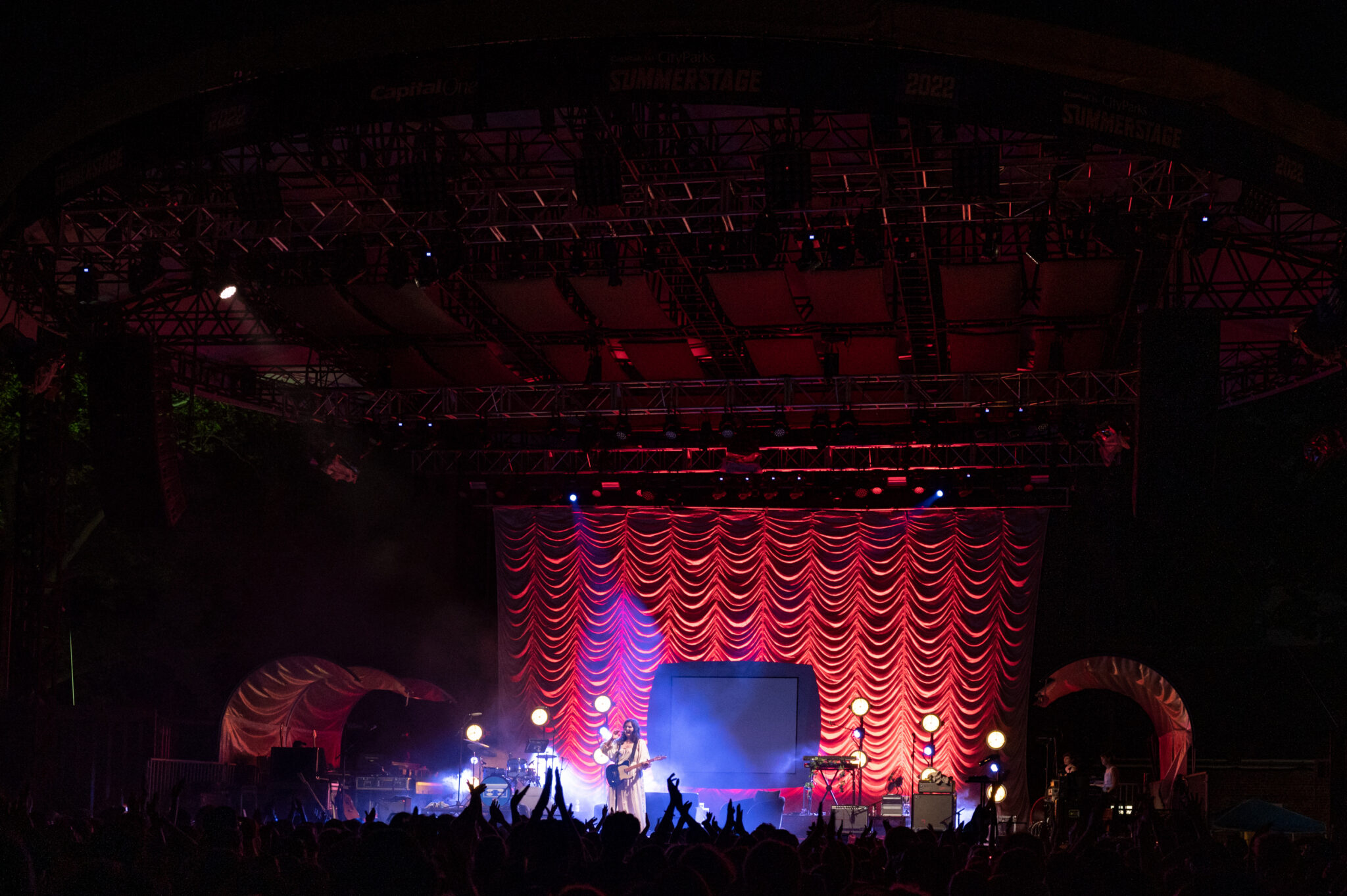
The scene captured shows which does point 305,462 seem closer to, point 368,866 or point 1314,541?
point 1314,541

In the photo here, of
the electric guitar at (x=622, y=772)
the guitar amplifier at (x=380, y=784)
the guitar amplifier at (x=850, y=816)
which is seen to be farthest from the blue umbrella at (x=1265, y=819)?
the guitar amplifier at (x=380, y=784)

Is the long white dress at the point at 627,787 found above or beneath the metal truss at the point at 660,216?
beneath

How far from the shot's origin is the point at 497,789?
60.2 ft

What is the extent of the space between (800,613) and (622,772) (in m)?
5.82

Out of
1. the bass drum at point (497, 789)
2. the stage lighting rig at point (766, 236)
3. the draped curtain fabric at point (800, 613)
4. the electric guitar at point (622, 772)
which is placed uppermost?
the stage lighting rig at point (766, 236)

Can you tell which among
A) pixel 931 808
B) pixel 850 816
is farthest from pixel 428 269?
pixel 850 816

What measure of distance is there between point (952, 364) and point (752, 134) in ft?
19.9

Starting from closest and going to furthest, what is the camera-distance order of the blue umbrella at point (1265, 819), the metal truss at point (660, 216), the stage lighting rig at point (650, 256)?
the metal truss at point (660, 216) < the stage lighting rig at point (650, 256) < the blue umbrella at point (1265, 819)

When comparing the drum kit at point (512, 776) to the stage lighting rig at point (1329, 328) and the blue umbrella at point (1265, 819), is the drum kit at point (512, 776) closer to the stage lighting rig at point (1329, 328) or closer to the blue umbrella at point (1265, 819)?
the blue umbrella at point (1265, 819)

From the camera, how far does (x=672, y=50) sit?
9.30m

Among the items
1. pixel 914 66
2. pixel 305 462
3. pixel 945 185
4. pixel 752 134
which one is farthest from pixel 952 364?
pixel 305 462

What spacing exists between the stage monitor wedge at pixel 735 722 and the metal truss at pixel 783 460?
10.6ft

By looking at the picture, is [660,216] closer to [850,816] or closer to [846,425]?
[846,425]

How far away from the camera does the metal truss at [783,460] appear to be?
18812 millimetres
